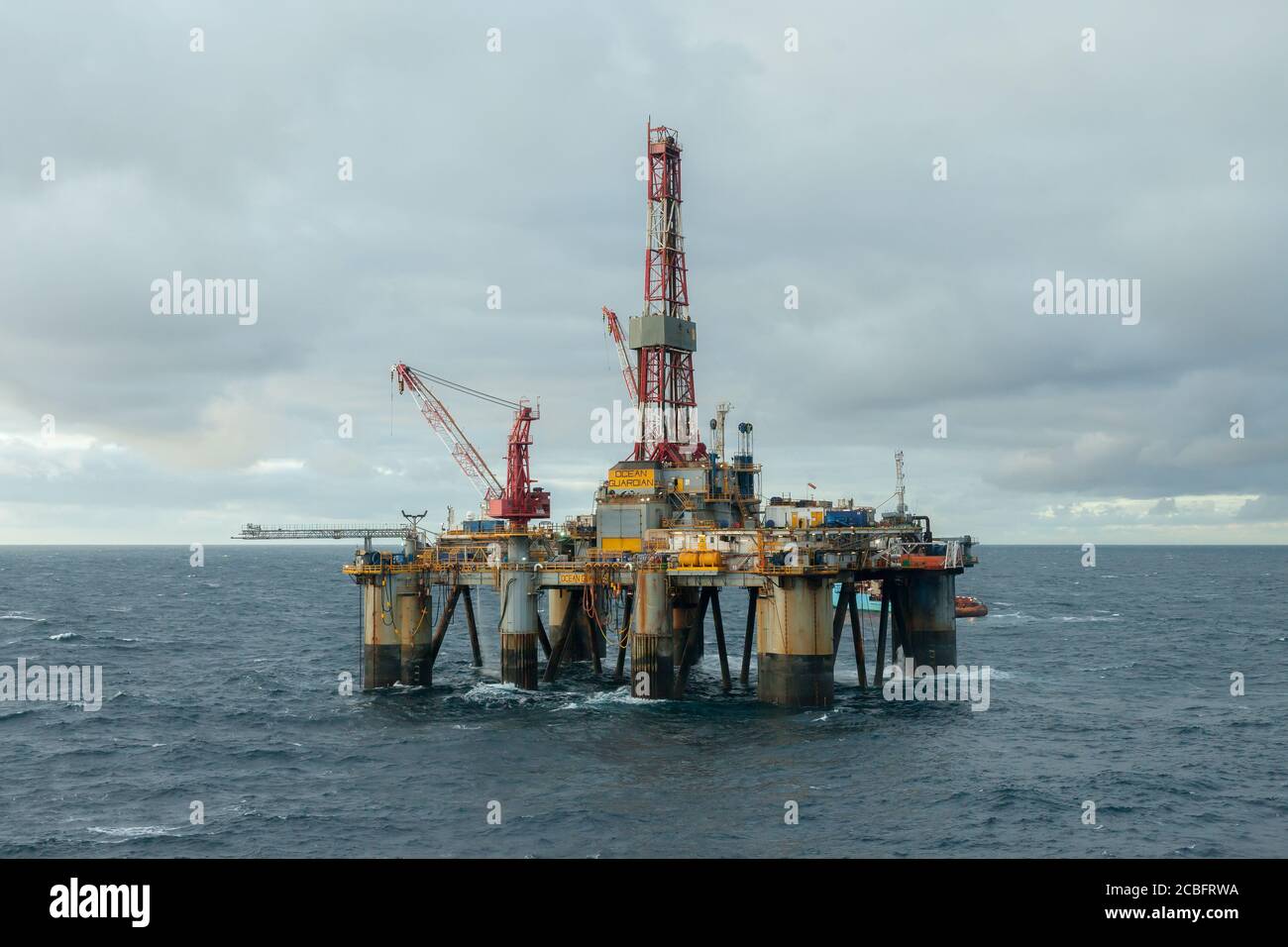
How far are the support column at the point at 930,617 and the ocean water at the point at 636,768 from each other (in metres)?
5.57

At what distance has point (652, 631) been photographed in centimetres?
6669

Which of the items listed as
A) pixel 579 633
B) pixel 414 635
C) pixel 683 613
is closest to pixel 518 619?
pixel 414 635

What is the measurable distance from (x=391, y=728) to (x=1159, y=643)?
84.7 metres

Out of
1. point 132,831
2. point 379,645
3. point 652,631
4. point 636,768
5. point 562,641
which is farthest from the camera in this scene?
point 562,641

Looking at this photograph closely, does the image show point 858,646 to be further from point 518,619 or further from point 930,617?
point 518,619

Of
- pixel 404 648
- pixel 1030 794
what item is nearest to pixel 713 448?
pixel 404 648

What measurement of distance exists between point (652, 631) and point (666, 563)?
4503 mm

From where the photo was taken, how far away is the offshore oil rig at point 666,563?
214 ft

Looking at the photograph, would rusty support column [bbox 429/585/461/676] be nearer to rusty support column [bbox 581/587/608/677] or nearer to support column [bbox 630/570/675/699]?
rusty support column [bbox 581/587/608/677]

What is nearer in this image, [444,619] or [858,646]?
[444,619]

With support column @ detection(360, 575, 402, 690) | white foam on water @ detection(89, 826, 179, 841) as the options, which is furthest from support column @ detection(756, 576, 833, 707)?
white foam on water @ detection(89, 826, 179, 841)

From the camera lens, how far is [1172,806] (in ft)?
160

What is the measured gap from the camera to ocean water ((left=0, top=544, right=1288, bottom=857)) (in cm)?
4378
